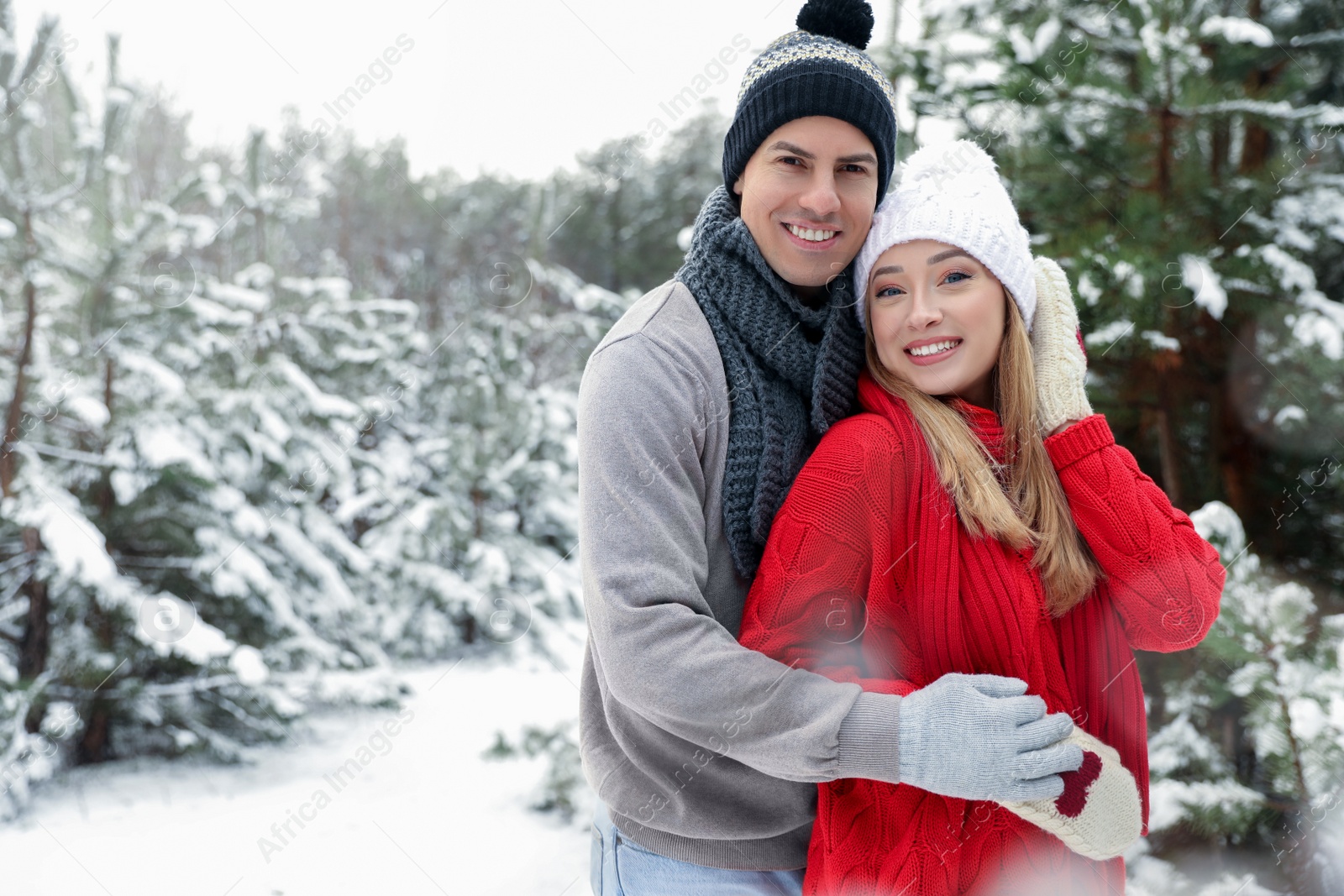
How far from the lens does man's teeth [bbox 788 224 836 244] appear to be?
1.64 meters

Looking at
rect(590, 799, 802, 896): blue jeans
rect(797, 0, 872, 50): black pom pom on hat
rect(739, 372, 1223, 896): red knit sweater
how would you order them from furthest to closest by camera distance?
rect(797, 0, 872, 50): black pom pom on hat < rect(590, 799, 802, 896): blue jeans < rect(739, 372, 1223, 896): red knit sweater

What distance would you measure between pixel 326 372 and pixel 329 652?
6.12ft

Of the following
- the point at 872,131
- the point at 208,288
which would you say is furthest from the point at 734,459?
the point at 208,288

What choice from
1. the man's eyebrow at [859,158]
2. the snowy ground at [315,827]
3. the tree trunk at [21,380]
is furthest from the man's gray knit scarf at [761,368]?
the tree trunk at [21,380]

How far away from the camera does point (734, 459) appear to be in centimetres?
149

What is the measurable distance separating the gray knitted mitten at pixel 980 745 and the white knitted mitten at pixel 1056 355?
1.89 ft

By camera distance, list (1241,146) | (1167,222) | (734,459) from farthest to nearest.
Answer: (1241,146), (1167,222), (734,459)

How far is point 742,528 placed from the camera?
150 cm

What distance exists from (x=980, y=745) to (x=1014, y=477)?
0.54 metres

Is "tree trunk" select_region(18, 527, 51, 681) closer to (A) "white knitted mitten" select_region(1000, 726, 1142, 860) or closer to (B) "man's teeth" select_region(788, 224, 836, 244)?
(B) "man's teeth" select_region(788, 224, 836, 244)

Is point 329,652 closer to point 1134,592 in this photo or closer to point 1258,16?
point 1134,592

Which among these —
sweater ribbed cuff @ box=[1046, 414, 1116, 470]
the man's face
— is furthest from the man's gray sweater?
sweater ribbed cuff @ box=[1046, 414, 1116, 470]

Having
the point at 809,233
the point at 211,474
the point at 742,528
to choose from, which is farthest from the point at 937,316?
the point at 211,474

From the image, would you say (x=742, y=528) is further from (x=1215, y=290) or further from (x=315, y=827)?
(x=315, y=827)
